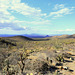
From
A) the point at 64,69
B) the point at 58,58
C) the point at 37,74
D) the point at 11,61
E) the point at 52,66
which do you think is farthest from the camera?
the point at 58,58

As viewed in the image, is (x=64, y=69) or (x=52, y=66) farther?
(x=52, y=66)

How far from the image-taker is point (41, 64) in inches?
301

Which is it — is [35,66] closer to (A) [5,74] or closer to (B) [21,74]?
(B) [21,74]

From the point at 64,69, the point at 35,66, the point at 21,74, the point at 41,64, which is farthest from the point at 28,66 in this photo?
the point at 64,69

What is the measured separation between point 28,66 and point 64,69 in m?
3.48

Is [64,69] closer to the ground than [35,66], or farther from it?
closer to the ground

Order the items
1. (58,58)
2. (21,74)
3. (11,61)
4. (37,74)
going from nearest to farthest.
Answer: (21,74)
(37,74)
(11,61)
(58,58)

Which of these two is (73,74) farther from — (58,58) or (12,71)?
(12,71)

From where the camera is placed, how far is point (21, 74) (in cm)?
576

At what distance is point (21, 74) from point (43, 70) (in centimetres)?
241

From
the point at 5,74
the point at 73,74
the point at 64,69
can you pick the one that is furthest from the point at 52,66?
the point at 5,74

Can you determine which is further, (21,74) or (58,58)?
(58,58)

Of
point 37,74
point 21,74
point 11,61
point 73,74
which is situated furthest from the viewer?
point 11,61

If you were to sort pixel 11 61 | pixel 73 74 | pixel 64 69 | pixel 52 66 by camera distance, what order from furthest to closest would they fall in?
pixel 11 61
pixel 52 66
pixel 64 69
pixel 73 74
